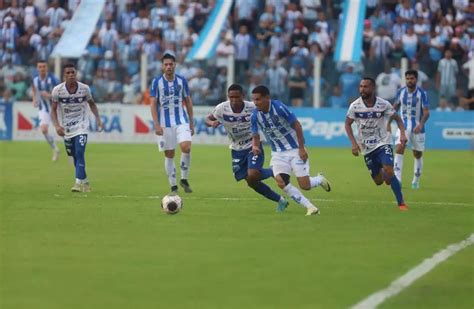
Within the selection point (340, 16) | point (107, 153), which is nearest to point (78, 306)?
point (107, 153)

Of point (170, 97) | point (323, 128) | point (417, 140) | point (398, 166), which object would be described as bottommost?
point (323, 128)

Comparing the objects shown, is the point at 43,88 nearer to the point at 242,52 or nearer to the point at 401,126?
the point at 242,52

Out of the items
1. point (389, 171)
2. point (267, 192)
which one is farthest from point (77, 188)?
point (389, 171)

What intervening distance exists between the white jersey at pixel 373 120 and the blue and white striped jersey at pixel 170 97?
3014 mm

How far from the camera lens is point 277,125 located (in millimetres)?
15203

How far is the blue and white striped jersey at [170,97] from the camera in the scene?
18719mm

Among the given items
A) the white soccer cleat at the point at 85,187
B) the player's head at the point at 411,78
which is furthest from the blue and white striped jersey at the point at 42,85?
the player's head at the point at 411,78

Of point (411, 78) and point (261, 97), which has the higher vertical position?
point (261, 97)

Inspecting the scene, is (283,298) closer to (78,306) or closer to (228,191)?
(78,306)

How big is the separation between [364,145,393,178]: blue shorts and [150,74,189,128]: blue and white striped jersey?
324cm

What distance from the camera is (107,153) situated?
30.5 meters

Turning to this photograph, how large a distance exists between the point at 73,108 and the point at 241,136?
395cm

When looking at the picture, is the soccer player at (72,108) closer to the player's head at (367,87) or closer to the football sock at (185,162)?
the football sock at (185,162)

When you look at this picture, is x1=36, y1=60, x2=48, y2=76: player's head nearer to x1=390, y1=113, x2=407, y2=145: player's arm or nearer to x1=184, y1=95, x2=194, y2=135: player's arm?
x1=184, y1=95, x2=194, y2=135: player's arm
